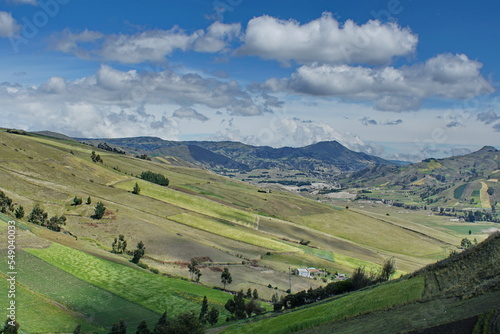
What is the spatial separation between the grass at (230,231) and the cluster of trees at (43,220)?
1803 inches

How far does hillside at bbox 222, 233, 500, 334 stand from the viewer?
3406 centimetres

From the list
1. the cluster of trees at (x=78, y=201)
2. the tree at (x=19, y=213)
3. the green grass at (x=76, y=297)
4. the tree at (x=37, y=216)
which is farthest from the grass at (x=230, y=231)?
the green grass at (x=76, y=297)

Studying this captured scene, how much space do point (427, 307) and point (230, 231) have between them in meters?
115

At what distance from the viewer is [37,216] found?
4456 inches

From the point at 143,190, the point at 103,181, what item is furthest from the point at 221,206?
the point at 103,181

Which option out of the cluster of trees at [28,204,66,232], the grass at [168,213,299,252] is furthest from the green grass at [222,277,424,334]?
the grass at [168,213,299,252]

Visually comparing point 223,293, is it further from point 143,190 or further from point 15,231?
point 143,190

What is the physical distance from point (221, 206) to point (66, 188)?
66167mm

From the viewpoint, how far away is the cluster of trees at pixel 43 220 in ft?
366

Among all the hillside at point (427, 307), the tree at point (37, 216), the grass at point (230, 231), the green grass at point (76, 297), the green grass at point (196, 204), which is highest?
the hillside at point (427, 307)

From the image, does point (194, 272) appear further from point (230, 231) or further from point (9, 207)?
point (9, 207)

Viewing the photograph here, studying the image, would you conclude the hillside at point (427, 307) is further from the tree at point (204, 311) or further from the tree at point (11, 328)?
the tree at point (11, 328)

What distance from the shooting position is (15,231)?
8856cm

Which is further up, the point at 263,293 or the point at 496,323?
the point at 496,323
